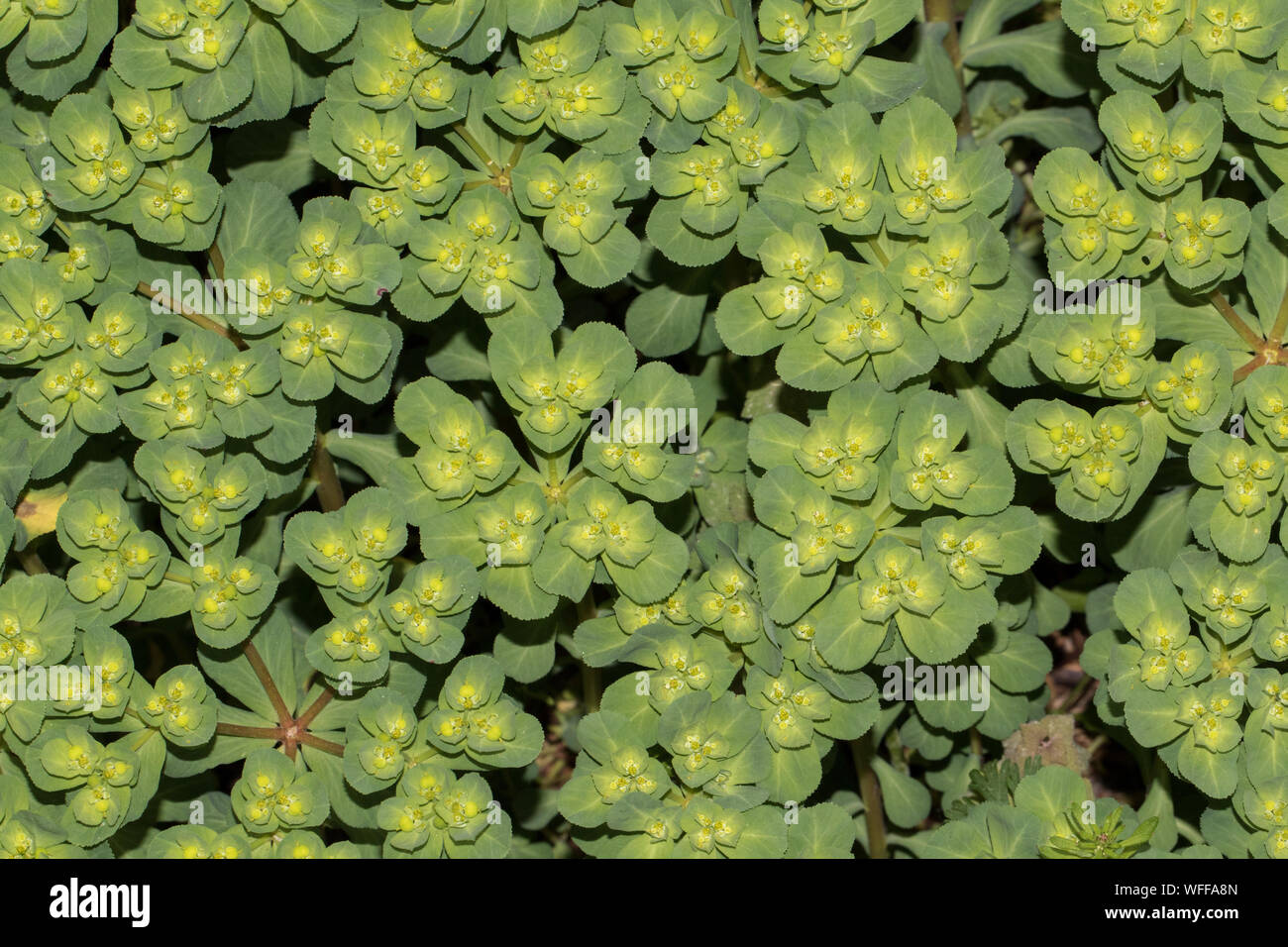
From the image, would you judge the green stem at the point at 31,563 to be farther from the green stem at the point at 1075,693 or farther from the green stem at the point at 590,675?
the green stem at the point at 1075,693

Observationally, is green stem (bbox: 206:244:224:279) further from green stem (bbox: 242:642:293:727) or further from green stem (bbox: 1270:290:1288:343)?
green stem (bbox: 1270:290:1288:343)

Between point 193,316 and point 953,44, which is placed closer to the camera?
point 193,316

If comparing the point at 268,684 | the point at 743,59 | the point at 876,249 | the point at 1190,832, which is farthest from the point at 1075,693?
the point at 268,684

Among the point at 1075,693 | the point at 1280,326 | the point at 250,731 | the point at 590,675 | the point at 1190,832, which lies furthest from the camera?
the point at 1075,693

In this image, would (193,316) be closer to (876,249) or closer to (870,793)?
(876,249)

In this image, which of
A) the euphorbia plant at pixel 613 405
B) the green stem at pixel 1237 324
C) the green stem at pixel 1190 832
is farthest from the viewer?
the green stem at pixel 1190 832

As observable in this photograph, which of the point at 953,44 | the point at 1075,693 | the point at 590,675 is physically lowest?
the point at 1075,693

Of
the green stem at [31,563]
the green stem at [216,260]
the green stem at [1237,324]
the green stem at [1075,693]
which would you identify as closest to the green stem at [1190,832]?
the green stem at [1075,693]
